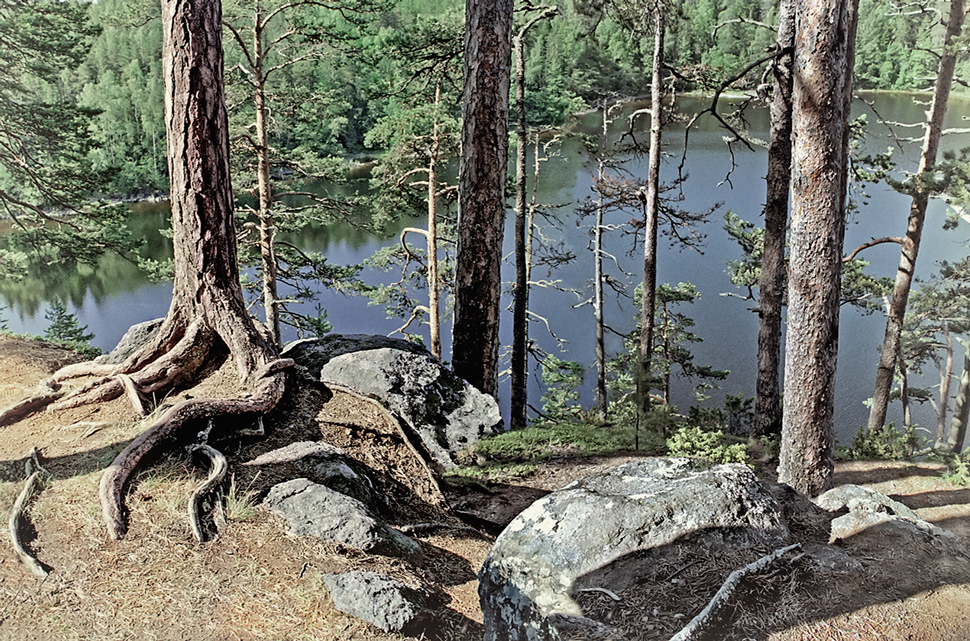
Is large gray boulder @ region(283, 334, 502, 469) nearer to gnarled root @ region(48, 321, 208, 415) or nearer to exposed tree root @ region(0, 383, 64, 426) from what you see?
gnarled root @ region(48, 321, 208, 415)

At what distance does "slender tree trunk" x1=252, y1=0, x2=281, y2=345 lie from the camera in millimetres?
10922

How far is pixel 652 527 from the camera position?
137 inches

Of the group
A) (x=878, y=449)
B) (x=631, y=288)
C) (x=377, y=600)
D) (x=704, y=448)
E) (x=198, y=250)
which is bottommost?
(x=631, y=288)

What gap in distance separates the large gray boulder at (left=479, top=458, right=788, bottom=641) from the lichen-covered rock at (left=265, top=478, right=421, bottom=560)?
2.04 feet

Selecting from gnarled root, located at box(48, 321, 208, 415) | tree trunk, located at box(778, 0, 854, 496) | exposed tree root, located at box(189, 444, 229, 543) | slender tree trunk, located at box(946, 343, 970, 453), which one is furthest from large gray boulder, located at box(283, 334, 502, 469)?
slender tree trunk, located at box(946, 343, 970, 453)

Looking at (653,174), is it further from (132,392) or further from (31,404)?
(31,404)

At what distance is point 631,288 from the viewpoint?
25656 millimetres

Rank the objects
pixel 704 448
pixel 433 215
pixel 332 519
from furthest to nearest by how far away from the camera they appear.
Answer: pixel 433 215 → pixel 704 448 → pixel 332 519

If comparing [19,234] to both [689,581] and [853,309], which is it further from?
[853,309]

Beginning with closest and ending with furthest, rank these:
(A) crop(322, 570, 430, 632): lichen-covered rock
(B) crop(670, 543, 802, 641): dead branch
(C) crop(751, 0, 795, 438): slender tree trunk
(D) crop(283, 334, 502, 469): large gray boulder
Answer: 1. (B) crop(670, 543, 802, 641): dead branch
2. (A) crop(322, 570, 430, 632): lichen-covered rock
3. (D) crop(283, 334, 502, 469): large gray boulder
4. (C) crop(751, 0, 795, 438): slender tree trunk

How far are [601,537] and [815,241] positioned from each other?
2.92m

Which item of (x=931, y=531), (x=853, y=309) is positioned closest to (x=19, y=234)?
(x=931, y=531)

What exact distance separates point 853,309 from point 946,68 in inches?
663

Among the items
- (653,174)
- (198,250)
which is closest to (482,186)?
(198,250)
